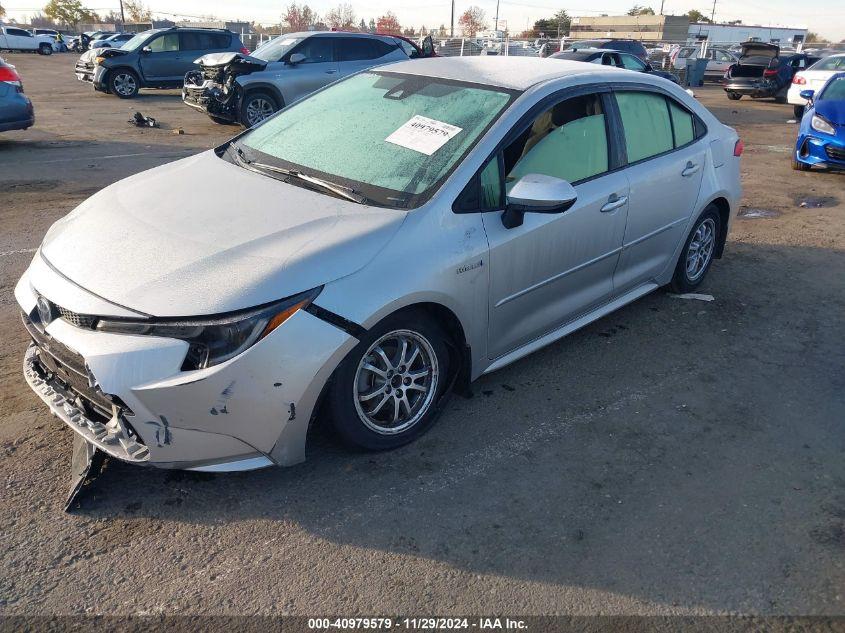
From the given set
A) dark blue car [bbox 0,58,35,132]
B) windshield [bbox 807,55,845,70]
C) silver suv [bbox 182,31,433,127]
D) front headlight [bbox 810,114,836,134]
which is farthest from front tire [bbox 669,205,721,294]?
windshield [bbox 807,55,845,70]

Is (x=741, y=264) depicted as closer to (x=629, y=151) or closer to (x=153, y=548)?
(x=629, y=151)

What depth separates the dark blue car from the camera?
9.70m

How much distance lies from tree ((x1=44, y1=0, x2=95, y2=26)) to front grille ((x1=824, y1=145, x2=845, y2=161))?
93497mm

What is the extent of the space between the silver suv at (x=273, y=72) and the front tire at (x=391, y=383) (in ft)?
32.5

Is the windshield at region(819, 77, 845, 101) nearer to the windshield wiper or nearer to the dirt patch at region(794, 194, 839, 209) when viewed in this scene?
the dirt patch at region(794, 194, 839, 209)

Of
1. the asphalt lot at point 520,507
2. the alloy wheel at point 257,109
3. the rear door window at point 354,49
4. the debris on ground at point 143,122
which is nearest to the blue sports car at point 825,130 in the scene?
the asphalt lot at point 520,507

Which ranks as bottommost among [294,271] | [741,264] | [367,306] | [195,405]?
[741,264]

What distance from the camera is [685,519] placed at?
2939 mm

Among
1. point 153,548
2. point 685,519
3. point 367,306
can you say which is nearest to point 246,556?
point 153,548

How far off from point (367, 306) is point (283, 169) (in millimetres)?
1220

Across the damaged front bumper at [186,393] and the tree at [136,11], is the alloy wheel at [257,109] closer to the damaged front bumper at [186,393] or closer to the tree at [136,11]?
the damaged front bumper at [186,393]

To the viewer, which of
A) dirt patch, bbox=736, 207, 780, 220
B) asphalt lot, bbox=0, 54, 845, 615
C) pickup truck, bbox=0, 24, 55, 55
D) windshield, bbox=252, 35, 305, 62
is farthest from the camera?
pickup truck, bbox=0, 24, 55, 55

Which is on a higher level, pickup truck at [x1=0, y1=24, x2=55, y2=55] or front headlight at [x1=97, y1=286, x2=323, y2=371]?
front headlight at [x1=97, y1=286, x2=323, y2=371]

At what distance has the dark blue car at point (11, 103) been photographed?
9703mm
